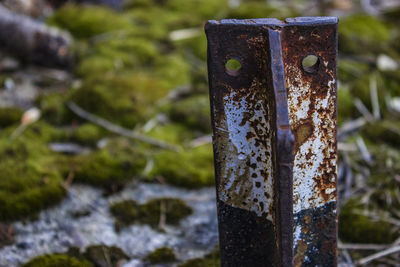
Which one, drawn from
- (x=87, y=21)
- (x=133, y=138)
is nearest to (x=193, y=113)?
(x=133, y=138)

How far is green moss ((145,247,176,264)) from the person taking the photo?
1751 millimetres

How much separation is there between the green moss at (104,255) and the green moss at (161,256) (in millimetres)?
104

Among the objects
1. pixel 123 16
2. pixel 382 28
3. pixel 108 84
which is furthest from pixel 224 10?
pixel 108 84

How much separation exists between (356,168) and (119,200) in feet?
4.45

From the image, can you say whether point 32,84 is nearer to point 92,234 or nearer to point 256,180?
point 92,234

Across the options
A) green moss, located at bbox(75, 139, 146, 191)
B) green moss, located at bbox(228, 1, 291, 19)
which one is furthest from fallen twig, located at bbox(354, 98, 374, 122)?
green moss, located at bbox(228, 1, 291, 19)

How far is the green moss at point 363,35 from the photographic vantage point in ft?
12.8

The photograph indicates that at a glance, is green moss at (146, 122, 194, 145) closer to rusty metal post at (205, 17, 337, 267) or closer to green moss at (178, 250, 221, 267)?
green moss at (178, 250, 221, 267)

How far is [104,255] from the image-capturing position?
5.72ft

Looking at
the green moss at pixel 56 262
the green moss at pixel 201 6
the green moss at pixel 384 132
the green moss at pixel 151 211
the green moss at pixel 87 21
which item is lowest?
the green moss at pixel 56 262

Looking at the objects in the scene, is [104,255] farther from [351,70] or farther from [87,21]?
[87,21]

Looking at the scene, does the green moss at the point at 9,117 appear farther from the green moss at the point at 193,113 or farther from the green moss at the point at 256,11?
the green moss at the point at 256,11

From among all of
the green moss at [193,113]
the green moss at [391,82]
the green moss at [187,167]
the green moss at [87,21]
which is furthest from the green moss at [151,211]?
the green moss at [87,21]

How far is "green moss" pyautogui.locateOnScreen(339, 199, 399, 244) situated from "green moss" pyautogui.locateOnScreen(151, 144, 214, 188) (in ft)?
2.42
